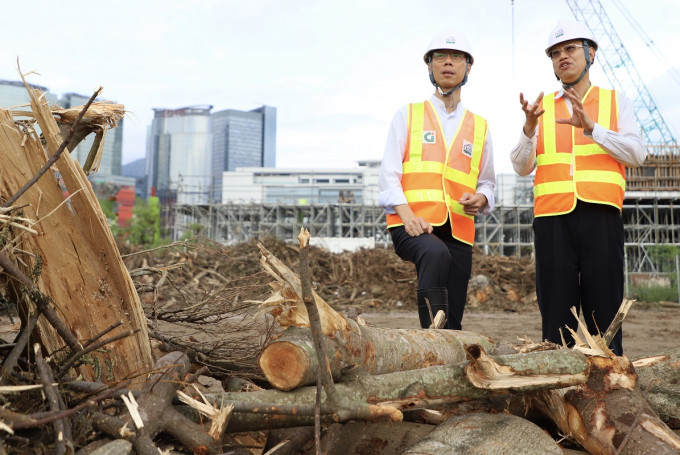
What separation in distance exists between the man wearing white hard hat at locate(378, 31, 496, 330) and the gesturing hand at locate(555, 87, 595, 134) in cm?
68

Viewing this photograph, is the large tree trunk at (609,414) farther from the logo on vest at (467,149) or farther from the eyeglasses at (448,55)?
the eyeglasses at (448,55)

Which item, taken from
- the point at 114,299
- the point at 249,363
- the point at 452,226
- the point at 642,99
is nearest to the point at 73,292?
the point at 114,299

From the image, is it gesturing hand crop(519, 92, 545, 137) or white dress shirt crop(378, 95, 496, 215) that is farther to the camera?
white dress shirt crop(378, 95, 496, 215)

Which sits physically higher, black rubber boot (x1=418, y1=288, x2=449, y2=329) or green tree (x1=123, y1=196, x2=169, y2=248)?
black rubber boot (x1=418, y1=288, x2=449, y2=329)

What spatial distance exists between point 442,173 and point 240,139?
12239 cm

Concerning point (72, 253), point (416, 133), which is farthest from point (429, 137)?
point (72, 253)

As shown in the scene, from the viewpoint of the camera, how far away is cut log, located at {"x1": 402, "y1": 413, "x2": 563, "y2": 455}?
7.00 ft

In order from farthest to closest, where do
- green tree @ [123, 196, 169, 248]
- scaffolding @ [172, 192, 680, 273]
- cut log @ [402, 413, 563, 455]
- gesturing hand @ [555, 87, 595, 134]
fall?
scaffolding @ [172, 192, 680, 273] < green tree @ [123, 196, 169, 248] < gesturing hand @ [555, 87, 595, 134] < cut log @ [402, 413, 563, 455]

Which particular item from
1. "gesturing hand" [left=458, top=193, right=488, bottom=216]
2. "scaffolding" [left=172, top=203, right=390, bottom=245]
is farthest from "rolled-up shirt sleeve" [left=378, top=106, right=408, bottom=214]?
"scaffolding" [left=172, top=203, right=390, bottom=245]

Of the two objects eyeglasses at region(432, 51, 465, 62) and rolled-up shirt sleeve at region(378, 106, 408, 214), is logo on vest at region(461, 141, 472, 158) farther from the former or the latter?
eyeglasses at region(432, 51, 465, 62)

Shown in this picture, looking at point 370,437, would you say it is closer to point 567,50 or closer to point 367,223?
point 567,50

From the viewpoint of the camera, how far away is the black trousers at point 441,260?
12.2 feet

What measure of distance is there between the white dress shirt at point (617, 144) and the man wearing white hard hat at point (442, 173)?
1.02 ft

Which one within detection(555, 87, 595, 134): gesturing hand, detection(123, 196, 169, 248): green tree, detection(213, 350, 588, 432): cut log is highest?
detection(555, 87, 595, 134): gesturing hand
